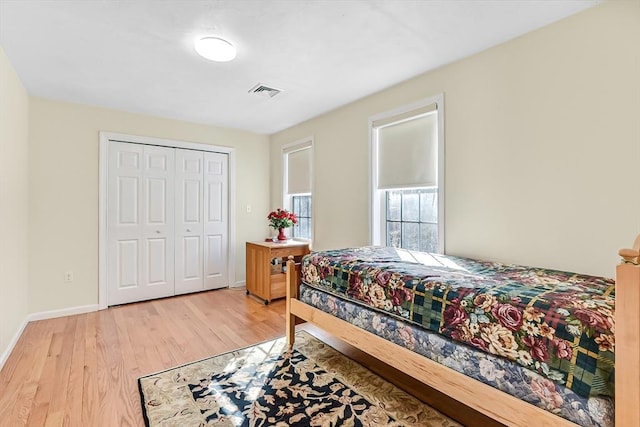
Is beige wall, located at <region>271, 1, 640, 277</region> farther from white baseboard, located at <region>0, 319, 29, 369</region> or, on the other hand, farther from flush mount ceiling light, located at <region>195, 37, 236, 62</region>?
white baseboard, located at <region>0, 319, 29, 369</region>

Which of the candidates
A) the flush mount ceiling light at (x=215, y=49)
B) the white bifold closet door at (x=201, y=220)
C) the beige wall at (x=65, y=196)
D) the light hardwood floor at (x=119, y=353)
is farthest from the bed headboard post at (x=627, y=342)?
the beige wall at (x=65, y=196)

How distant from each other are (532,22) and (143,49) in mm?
2664

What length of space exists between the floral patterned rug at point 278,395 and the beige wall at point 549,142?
4.13 ft

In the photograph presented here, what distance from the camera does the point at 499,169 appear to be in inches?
89.4

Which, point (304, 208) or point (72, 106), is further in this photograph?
point (304, 208)

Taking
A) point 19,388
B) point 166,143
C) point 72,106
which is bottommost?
point 19,388

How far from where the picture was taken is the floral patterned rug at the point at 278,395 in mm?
1687

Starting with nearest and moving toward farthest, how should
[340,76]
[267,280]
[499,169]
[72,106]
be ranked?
1. [499,169]
2. [340,76]
3. [72,106]
4. [267,280]

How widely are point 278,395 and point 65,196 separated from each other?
324 centimetres

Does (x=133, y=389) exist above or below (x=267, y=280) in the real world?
below

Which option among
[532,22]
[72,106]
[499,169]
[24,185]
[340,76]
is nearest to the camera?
[532,22]

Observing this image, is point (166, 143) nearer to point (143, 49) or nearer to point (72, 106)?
point (72, 106)

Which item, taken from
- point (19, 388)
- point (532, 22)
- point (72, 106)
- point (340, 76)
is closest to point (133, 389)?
point (19, 388)

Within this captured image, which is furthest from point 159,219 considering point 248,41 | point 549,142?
point 549,142
